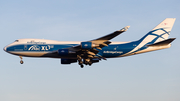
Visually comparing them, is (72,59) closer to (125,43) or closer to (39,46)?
(39,46)

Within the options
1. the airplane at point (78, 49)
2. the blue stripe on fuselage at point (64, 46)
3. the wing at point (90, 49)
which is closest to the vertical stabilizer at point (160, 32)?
the airplane at point (78, 49)

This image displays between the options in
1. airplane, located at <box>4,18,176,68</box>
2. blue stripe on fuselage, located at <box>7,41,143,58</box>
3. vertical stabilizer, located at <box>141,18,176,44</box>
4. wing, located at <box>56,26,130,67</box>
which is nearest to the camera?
wing, located at <box>56,26,130,67</box>

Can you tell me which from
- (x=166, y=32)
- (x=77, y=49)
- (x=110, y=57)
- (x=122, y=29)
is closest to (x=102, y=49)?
(x=110, y=57)

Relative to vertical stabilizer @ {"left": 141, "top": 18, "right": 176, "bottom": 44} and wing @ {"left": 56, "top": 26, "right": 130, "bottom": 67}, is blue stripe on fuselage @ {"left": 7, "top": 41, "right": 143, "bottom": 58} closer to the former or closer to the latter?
wing @ {"left": 56, "top": 26, "right": 130, "bottom": 67}

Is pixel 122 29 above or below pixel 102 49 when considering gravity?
above

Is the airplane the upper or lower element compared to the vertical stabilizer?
lower

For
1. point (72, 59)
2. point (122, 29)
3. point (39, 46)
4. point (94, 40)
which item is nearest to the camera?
point (122, 29)

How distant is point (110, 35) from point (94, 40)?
314 cm

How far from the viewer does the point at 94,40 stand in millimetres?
41062

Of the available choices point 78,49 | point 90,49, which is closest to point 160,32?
point 90,49

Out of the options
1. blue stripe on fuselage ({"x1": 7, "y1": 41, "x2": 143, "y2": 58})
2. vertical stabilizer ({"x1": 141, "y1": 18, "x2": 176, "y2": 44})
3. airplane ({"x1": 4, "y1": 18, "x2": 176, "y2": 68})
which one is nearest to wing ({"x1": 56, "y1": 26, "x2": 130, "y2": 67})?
airplane ({"x1": 4, "y1": 18, "x2": 176, "y2": 68})

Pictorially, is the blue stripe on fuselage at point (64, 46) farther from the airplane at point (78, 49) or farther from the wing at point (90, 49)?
the wing at point (90, 49)

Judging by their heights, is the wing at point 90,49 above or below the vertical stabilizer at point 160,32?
below

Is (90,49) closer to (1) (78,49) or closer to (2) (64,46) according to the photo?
(1) (78,49)
